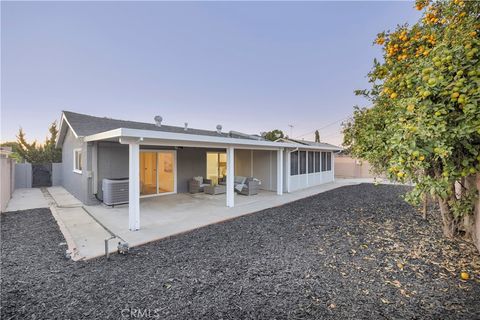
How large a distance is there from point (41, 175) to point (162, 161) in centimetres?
926

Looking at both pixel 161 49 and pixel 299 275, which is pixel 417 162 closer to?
pixel 299 275

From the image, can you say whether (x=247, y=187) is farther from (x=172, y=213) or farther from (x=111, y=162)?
(x=111, y=162)

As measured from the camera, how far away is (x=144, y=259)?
146 inches

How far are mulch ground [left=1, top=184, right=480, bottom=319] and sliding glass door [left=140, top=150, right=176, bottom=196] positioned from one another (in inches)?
181

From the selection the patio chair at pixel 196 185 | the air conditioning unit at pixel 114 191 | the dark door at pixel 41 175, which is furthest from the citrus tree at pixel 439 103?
the dark door at pixel 41 175

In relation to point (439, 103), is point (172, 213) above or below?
below

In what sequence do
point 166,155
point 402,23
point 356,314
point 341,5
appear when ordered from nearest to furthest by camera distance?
1. point 356,314
2. point 402,23
3. point 341,5
4. point 166,155

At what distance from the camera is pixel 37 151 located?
15781 millimetres

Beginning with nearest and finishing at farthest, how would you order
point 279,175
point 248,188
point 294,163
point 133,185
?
point 133,185
point 248,188
point 279,175
point 294,163

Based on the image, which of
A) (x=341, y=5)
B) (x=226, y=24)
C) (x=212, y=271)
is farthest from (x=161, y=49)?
(x=212, y=271)

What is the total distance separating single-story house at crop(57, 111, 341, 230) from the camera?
18.0 feet

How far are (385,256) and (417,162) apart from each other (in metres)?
2.12

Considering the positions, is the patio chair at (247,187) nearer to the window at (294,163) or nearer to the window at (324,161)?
the window at (294,163)

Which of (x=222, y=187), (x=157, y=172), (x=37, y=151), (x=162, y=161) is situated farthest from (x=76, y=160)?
(x=37, y=151)
